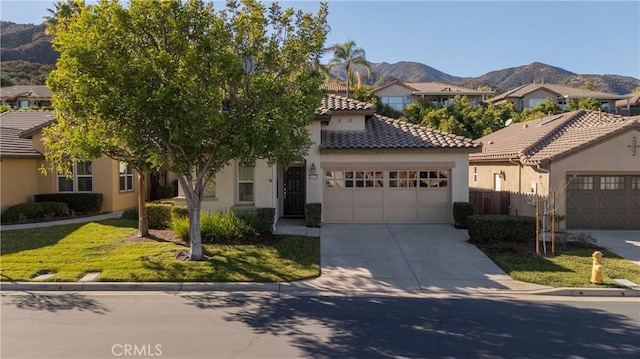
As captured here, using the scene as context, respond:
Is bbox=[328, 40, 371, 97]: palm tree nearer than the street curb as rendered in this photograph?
No

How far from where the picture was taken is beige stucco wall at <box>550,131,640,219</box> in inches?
601

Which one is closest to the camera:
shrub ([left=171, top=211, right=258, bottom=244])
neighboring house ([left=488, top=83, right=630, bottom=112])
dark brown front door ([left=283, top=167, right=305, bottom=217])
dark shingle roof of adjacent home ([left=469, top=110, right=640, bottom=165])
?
shrub ([left=171, top=211, right=258, bottom=244])

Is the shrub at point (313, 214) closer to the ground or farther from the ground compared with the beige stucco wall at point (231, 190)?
closer to the ground

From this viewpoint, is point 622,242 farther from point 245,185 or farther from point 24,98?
point 24,98

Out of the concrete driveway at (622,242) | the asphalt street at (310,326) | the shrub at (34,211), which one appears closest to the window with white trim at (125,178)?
the shrub at (34,211)

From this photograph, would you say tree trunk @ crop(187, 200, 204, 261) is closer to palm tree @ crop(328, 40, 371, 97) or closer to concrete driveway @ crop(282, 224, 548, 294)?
concrete driveway @ crop(282, 224, 548, 294)

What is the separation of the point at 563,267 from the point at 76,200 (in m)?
17.8

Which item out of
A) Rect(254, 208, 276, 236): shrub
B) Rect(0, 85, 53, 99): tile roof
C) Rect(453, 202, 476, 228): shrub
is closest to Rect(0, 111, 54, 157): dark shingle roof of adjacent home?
Rect(254, 208, 276, 236): shrub

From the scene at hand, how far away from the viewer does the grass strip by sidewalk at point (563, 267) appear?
9328mm

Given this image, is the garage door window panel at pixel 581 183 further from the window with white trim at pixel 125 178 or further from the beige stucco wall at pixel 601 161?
the window with white trim at pixel 125 178

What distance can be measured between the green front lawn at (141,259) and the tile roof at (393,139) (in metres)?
4.77

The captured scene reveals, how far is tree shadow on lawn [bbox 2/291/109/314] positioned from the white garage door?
970 cm

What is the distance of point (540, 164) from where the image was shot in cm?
1526

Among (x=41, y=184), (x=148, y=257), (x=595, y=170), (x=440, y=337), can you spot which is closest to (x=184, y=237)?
(x=148, y=257)
